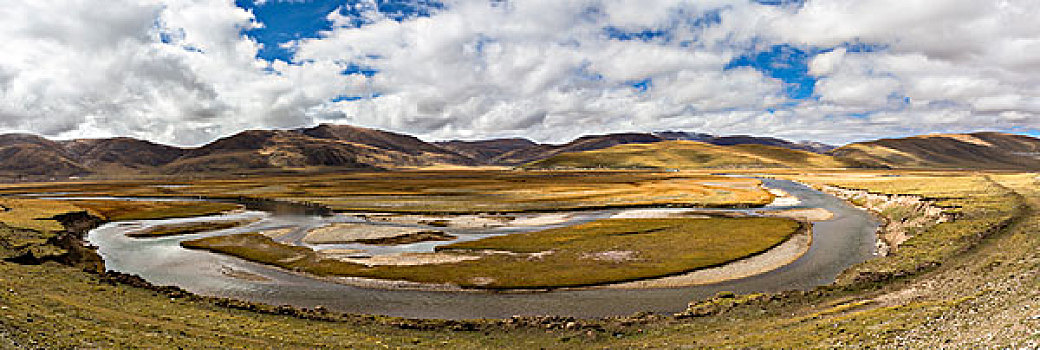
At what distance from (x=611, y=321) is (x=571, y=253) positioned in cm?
2054

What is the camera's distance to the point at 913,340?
1661cm

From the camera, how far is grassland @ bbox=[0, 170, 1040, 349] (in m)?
17.1

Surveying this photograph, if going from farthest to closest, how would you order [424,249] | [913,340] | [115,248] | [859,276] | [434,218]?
[434,218] < [115,248] < [424,249] < [859,276] < [913,340]

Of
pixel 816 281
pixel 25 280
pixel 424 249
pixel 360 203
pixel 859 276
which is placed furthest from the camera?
pixel 360 203

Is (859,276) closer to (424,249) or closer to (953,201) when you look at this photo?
(424,249)

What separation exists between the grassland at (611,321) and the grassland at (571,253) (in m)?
10.3

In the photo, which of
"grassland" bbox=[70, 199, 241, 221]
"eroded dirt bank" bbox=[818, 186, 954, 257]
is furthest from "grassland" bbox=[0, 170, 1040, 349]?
"grassland" bbox=[70, 199, 241, 221]

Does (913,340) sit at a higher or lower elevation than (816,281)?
higher

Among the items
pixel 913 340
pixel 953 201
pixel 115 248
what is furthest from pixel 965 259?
pixel 115 248

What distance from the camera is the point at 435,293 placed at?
117ft

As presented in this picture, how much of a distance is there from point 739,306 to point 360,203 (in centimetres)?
8907

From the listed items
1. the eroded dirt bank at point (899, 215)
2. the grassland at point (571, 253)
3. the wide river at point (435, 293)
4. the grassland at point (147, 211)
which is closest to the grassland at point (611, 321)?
the wide river at point (435, 293)

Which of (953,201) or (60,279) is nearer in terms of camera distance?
(60,279)

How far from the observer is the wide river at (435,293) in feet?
104
